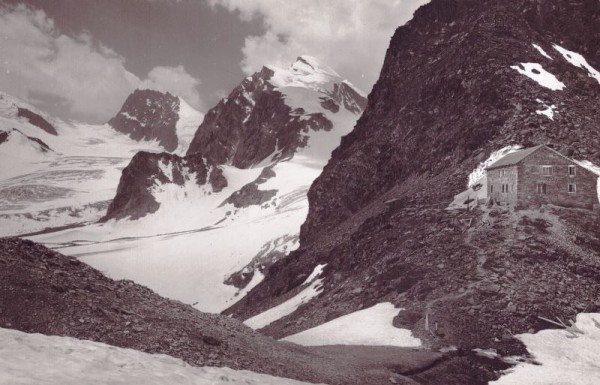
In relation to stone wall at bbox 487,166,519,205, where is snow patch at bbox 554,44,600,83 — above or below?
above

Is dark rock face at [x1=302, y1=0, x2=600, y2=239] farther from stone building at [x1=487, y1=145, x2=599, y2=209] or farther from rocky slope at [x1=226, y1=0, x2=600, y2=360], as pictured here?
stone building at [x1=487, y1=145, x2=599, y2=209]

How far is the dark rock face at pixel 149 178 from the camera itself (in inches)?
6201

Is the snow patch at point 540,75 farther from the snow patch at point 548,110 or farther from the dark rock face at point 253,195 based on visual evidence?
the dark rock face at point 253,195

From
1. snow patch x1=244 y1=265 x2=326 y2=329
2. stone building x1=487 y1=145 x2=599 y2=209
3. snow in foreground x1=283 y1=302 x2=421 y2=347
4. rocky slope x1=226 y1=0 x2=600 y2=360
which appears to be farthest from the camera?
snow patch x1=244 y1=265 x2=326 y2=329

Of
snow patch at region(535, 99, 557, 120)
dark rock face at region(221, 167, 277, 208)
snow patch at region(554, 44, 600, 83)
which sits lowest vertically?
dark rock face at region(221, 167, 277, 208)

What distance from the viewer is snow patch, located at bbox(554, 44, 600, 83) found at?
2261 inches

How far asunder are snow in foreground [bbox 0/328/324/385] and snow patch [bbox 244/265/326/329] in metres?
29.4

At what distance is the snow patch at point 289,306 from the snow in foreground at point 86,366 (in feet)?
96.5

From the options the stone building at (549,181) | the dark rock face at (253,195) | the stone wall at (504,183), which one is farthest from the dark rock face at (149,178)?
the stone building at (549,181)

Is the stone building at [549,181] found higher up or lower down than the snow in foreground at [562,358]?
higher up

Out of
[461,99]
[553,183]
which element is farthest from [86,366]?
[461,99]

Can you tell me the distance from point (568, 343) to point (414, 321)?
326 inches

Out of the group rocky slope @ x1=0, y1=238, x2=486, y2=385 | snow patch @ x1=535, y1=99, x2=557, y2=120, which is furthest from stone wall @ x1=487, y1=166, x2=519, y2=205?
rocky slope @ x1=0, y1=238, x2=486, y2=385

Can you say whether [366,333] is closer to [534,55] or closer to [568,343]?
[568,343]
